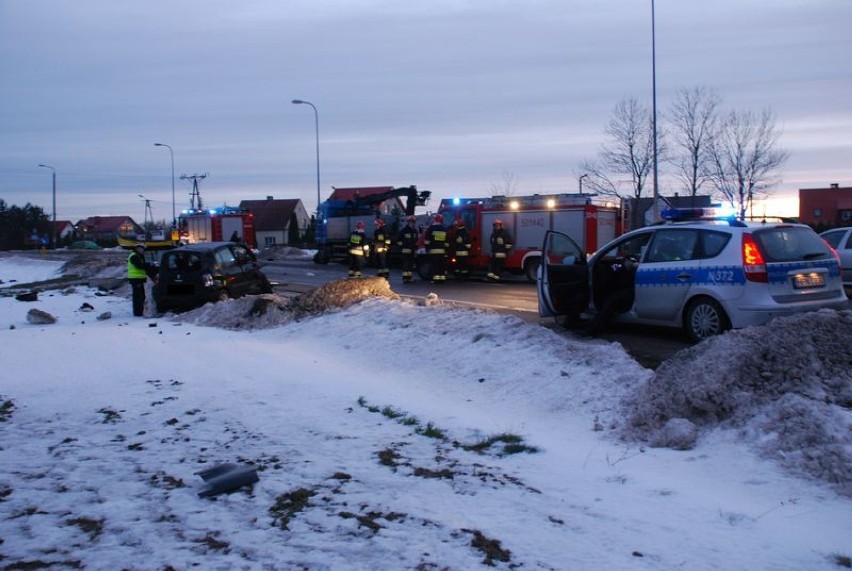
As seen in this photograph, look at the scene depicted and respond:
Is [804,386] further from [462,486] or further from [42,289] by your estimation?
[42,289]

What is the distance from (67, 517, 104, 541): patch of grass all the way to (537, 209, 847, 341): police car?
6535 mm

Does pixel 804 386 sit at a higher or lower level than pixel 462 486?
higher

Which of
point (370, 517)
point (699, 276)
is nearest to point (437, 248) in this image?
point (699, 276)

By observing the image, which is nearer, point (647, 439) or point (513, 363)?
point (647, 439)

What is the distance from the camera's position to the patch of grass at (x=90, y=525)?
4.04 meters

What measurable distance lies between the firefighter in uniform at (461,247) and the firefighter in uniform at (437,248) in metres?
0.56

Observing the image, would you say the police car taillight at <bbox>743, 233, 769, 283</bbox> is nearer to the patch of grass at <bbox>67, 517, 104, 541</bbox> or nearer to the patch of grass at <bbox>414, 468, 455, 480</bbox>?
the patch of grass at <bbox>414, 468, 455, 480</bbox>

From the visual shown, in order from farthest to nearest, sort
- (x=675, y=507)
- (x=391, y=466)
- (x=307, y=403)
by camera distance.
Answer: (x=307, y=403) < (x=391, y=466) < (x=675, y=507)

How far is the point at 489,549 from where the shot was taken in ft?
12.7

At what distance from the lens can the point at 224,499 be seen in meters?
4.60

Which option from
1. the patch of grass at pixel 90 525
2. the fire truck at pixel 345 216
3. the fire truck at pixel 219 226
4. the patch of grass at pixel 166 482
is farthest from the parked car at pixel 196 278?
the fire truck at pixel 219 226

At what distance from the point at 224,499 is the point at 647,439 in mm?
3247

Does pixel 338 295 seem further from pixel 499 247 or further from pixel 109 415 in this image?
pixel 499 247

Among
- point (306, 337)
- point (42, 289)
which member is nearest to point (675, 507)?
point (306, 337)
